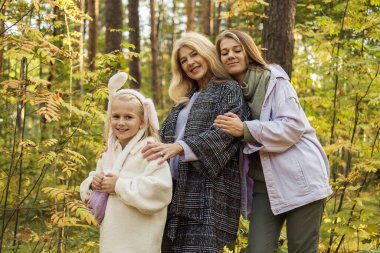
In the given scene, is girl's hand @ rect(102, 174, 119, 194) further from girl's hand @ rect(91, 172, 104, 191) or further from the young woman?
the young woman

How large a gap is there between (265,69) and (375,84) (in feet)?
9.80

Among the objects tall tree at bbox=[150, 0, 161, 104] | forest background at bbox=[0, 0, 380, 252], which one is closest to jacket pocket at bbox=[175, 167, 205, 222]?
forest background at bbox=[0, 0, 380, 252]

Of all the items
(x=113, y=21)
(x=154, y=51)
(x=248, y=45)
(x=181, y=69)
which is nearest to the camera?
(x=248, y=45)

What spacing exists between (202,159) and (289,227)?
0.84 m

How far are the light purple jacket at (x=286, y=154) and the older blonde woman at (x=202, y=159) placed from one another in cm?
19

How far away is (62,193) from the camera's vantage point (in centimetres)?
376

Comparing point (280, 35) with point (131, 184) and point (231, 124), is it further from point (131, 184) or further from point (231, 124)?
point (131, 184)

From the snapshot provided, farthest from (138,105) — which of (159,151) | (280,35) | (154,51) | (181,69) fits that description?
(154,51)

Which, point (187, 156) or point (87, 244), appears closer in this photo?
point (187, 156)

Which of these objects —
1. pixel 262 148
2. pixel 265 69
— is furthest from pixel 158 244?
pixel 265 69

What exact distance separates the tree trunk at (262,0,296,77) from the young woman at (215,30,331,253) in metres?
1.79

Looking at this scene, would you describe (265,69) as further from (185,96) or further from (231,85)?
(185,96)

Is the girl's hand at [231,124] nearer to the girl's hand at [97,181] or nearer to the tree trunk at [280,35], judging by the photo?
the girl's hand at [97,181]

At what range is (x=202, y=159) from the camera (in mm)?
3178
